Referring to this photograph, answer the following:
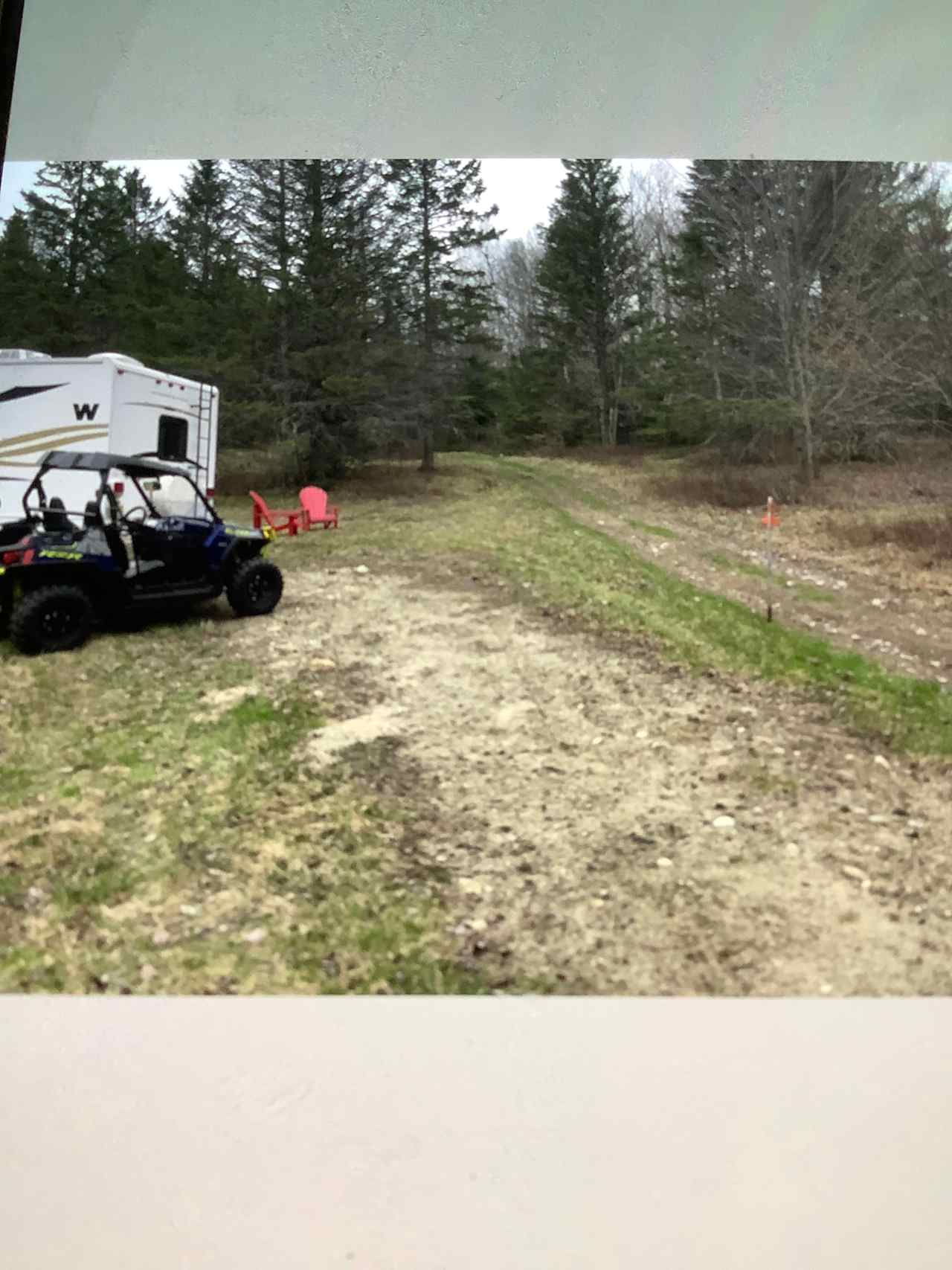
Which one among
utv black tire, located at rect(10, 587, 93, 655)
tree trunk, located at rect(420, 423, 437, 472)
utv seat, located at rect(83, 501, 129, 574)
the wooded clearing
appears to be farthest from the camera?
tree trunk, located at rect(420, 423, 437, 472)

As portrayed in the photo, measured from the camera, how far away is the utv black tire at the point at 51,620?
1744 mm

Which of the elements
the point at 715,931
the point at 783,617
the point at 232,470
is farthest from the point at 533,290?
the point at 715,931

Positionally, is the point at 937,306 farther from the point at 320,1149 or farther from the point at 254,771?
the point at 320,1149

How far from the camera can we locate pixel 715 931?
5.17ft

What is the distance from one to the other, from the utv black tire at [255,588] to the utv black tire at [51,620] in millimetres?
295

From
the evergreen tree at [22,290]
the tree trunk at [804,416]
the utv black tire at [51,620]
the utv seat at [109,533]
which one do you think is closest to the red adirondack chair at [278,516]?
the utv seat at [109,533]

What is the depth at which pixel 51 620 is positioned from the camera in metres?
1.77

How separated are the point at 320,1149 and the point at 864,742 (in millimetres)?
1261

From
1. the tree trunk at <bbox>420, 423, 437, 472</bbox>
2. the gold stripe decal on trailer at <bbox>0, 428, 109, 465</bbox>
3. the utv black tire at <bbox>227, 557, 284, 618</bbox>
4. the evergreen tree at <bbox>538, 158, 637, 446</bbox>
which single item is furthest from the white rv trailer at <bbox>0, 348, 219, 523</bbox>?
the evergreen tree at <bbox>538, 158, 637, 446</bbox>

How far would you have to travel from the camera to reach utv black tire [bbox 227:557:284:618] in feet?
6.24

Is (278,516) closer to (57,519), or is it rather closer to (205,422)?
(205,422)

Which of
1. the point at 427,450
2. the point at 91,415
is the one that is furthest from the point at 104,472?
the point at 427,450

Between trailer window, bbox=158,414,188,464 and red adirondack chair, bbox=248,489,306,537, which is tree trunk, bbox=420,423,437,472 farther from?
trailer window, bbox=158,414,188,464

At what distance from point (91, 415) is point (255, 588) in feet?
1.63
